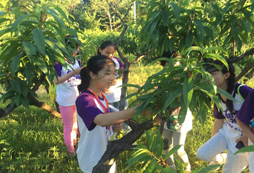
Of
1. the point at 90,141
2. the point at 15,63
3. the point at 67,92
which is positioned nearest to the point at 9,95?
the point at 15,63

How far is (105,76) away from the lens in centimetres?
143

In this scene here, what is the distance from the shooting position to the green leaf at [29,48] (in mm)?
1070

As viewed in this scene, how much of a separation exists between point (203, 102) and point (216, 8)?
0.68m

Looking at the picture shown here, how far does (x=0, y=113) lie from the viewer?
1.82 metres

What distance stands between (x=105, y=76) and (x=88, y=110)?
268 mm

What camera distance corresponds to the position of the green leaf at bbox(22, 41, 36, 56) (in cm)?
107

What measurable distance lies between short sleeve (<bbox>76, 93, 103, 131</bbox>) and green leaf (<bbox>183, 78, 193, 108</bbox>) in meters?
0.63

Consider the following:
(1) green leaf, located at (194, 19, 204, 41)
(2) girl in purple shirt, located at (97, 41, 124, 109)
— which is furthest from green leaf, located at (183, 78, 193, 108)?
(2) girl in purple shirt, located at (97, 41, 124, 109)

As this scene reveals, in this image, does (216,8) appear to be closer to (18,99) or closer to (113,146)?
(113,146)

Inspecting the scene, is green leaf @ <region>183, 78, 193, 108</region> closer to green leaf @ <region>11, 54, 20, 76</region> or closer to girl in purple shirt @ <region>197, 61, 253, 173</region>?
girl in purple shirt @ <region>197, 61, 253, 173</region>

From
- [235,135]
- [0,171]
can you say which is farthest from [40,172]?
[235,135]

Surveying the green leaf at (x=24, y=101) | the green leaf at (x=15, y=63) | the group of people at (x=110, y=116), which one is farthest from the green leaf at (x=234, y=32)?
the green leaf at (x=24, y=101)

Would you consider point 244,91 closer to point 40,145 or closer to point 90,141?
point 90,141

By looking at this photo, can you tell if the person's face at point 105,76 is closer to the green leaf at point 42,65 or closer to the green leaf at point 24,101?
the green leaf at point 42,65
